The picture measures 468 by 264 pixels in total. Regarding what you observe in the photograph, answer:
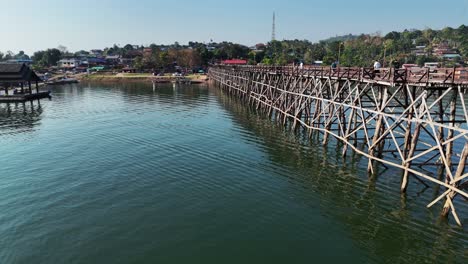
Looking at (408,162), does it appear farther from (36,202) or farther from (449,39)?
(449,39)

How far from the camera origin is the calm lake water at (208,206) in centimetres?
1223

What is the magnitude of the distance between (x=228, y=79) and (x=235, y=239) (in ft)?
184

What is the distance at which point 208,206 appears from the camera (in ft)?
52.4

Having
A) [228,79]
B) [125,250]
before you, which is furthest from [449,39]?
[125,250]

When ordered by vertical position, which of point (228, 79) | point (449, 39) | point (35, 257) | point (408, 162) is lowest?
point (35, 257)

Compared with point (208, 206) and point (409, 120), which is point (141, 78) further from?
point (409, 120)

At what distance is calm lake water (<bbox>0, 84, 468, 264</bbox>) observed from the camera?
12227 millimetres

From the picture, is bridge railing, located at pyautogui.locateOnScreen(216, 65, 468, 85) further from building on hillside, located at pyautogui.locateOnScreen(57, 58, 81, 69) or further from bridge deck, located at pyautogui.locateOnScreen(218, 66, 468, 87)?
building on hillside, located at pyautogui.locateOnScreen(57, 58, 81, 69)

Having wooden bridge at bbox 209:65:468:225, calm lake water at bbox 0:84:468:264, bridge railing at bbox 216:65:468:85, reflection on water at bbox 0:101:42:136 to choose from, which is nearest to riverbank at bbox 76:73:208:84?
reflection on water at bbox 0:101:42:136

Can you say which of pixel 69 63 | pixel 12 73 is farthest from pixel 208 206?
pixel 69 63

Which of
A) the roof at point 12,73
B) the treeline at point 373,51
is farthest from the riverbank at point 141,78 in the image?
the roof at point 12,73

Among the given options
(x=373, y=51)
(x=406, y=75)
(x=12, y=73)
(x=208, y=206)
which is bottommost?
(x=208, y=206)

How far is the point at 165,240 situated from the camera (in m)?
13.0

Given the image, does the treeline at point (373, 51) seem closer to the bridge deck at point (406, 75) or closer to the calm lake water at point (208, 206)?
the bridge deck at point (406, 75)
